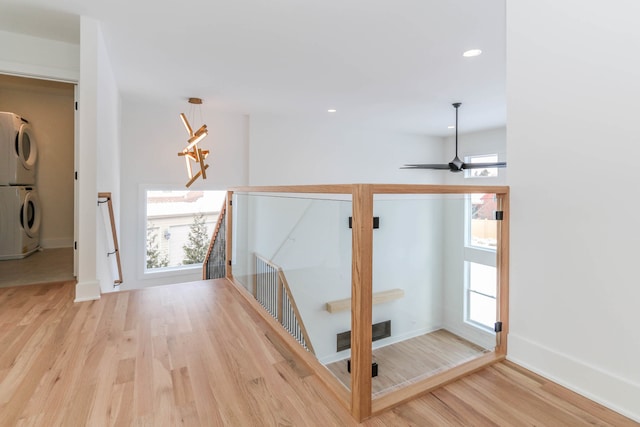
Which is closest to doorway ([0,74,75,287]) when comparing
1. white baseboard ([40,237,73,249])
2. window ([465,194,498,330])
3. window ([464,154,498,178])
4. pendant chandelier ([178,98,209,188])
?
white baseboard ([40,237,73,249])

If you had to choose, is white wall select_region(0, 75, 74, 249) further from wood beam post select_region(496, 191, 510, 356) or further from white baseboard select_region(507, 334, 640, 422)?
white baseboard select_region(507, 334, 640, 422)

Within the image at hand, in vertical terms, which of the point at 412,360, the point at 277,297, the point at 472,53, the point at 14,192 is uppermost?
the point at 472,53

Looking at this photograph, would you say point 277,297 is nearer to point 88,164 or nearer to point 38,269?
point 88,164

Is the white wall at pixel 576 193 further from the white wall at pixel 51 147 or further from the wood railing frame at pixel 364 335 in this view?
the white wall at pixel 51 147

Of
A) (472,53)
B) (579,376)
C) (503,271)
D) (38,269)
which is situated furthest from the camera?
(38,269)

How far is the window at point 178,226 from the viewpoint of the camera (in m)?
5.50

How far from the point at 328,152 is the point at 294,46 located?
143 inches

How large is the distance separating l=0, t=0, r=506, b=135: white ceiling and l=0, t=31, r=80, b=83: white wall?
0.12 metres

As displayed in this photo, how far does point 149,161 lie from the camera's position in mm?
5242

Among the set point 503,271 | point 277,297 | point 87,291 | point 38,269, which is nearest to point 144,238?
point 38,269

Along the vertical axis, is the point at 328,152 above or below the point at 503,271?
above

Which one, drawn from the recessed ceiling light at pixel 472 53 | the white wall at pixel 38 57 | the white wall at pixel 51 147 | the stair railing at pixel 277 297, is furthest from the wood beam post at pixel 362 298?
the white wall at pixel 51 147

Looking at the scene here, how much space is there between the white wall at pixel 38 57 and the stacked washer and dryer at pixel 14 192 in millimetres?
1394

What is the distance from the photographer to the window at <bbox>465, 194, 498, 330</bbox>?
72.7 inches
